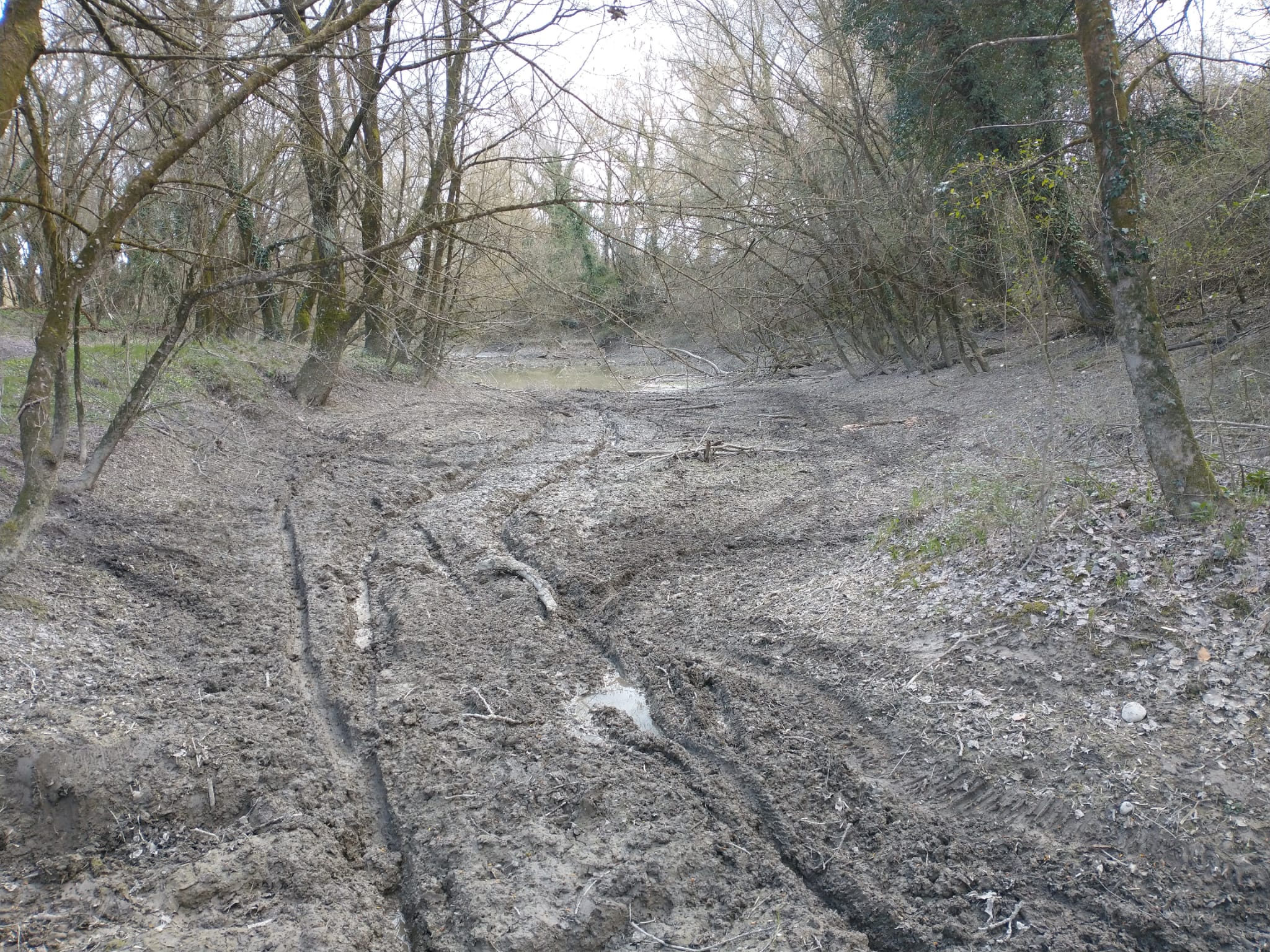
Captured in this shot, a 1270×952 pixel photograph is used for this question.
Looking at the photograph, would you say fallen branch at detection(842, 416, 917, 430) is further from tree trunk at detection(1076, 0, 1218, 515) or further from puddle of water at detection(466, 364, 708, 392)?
tree trunk at detection(1076, 0, 1218, 515)

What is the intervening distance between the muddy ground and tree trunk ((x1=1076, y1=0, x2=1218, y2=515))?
331mm

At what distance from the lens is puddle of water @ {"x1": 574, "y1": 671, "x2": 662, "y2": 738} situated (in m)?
5.16

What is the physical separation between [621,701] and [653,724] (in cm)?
35

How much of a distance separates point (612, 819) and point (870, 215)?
13.9 metres

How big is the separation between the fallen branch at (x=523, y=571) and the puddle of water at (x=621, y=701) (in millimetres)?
1119

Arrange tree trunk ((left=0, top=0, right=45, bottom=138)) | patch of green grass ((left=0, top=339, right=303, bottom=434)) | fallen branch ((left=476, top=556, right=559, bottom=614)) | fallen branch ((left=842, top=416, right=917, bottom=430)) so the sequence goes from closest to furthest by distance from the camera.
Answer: tree trunk ((left=0, top=0, right=45, bottom=138))
fallen branch ((left=476, top=556, right=559, bottom=614))
patch of green grass ((left=0, top=339, right=303, bottom=434))
fallen branch ((left=842, top=416, right=917, bottom=430))

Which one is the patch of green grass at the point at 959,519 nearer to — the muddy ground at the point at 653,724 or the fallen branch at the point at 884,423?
the muddy ground at the point at 653,724

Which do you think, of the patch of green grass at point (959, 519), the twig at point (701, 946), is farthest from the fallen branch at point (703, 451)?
the twig at point (701, 946)

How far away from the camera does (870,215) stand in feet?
51.3

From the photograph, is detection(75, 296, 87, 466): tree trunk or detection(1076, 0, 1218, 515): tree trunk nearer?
detection(1076, 0, 1218, 515): tree trunk

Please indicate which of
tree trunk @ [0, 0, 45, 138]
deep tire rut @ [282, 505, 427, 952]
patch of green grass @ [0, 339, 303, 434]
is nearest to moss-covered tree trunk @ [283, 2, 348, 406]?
patch of green grass @ [0, 339, 303, 434]

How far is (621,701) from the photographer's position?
17.7 feet

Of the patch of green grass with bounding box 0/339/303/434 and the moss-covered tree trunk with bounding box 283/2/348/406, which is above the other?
the moss-covered tree trunk with bounding box 283/2/348/406

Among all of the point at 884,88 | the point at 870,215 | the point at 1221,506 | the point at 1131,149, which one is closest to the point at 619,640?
the point at 1221,506
